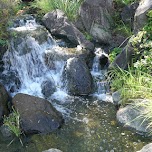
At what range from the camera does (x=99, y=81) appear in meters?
8.84

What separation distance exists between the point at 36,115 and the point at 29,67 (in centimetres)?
279

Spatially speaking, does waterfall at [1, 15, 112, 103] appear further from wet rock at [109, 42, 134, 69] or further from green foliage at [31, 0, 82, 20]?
green foliage at [31, 0, 82, 20]

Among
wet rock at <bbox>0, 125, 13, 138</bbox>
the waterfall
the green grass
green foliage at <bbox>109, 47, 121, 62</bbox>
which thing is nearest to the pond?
wet rock at <bbox>0, 125, 13, 138</bbox>

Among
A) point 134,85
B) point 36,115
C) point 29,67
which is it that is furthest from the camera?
Result: point 29,67

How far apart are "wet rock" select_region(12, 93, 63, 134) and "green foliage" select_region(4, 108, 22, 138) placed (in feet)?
0.46

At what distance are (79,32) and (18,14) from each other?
3.11 meters

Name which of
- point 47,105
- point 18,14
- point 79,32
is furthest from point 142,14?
point 18,14

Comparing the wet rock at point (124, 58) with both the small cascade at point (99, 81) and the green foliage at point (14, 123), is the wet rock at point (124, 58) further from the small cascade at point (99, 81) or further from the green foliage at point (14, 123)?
the green foliage at point (14, 123)

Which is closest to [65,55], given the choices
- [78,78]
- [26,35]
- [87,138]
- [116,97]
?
[78,78]

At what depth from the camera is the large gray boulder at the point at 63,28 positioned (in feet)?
32.4

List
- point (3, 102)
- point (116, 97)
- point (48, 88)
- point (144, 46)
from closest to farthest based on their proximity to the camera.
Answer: point (3, 102)
point (116, 97)
point (144, 46)
point (48, 88)

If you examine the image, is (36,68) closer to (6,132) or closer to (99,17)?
(99,17)

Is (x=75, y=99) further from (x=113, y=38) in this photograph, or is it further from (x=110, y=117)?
(x=113, y=38)

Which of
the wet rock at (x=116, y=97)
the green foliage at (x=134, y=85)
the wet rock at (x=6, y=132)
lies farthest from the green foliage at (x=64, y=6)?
the wet rock at (x=6, y=132)
